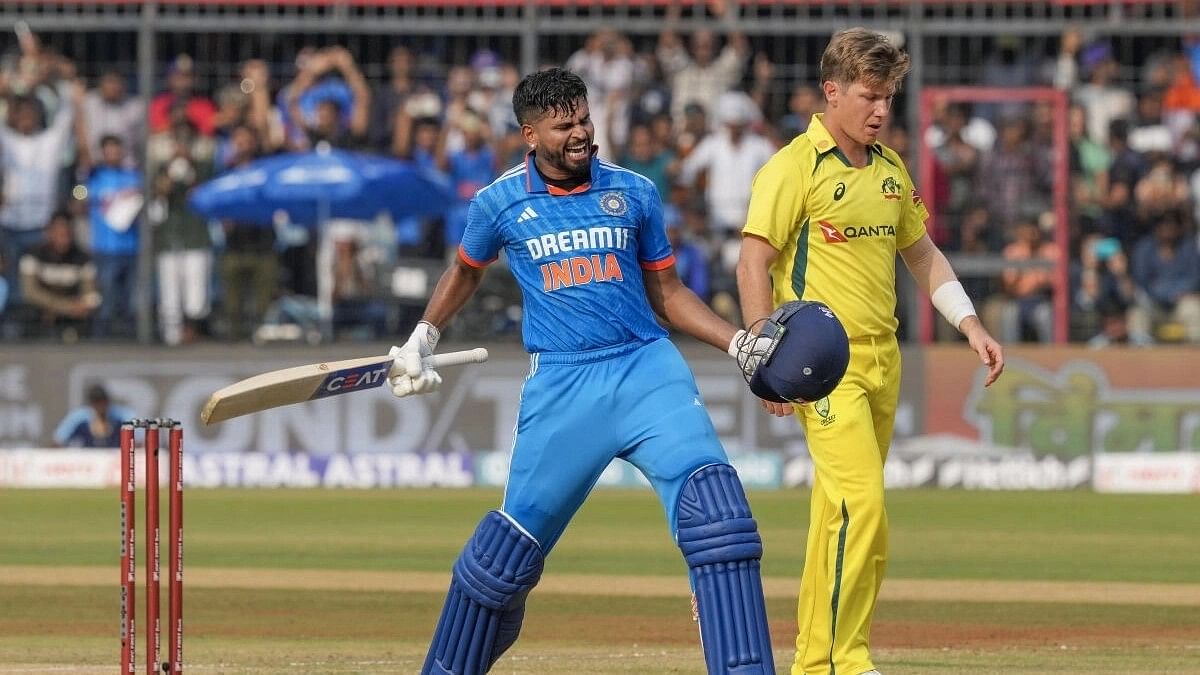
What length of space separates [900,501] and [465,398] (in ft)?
12.7

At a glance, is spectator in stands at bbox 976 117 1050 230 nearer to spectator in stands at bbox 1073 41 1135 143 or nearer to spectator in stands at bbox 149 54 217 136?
spectator in stands at bbox 1073 41 1135 143

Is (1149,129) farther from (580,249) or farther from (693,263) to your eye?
(580,249)

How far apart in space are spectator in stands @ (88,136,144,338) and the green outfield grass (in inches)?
61.5

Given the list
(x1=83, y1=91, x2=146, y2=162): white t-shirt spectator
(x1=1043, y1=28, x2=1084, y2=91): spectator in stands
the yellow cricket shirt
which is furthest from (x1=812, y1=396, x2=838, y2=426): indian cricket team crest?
(x1=83, y1=91, x2=146, y2=162): white t-shirt spectator

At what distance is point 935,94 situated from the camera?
17734 mm

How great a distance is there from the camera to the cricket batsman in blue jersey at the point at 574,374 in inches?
243

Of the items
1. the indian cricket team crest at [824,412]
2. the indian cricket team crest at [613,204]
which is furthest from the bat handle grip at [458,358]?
the indian cricket team crest at [824,412]

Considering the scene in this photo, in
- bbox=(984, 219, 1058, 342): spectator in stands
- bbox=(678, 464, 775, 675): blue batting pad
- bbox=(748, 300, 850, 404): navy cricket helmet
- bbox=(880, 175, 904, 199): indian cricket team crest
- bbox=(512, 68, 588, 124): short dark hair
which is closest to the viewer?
bbox=(678, 464, 775, 675): blue batting pad

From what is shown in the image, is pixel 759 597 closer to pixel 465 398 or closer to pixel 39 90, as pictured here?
pixel 465 398

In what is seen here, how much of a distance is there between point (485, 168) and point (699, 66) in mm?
2121

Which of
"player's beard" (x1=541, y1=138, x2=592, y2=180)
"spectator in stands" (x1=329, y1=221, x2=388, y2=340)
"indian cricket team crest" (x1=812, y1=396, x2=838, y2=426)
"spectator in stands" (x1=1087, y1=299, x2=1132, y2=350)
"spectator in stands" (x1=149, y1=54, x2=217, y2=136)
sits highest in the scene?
"player's beard" (x1=541, y1=138, x2=592, y2=180)

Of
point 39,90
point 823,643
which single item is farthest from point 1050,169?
point 823,643

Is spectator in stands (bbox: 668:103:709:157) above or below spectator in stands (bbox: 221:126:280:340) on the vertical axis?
above

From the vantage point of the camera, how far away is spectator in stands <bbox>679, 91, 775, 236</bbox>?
58.2 ft
